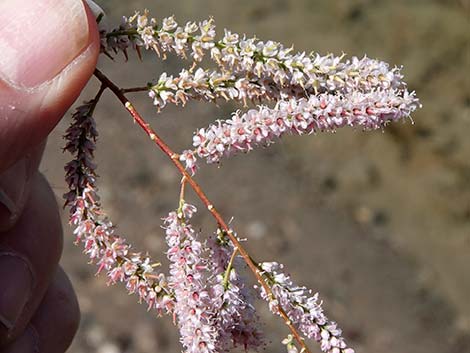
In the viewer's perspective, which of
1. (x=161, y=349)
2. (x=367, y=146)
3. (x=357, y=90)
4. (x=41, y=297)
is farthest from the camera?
(x=367, y=146)

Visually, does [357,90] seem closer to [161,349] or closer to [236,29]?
[161,349]

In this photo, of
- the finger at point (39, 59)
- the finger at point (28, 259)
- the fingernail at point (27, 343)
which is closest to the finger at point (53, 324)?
the fingernail at point (27, 343)

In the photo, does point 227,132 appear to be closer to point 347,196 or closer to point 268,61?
point 268,61

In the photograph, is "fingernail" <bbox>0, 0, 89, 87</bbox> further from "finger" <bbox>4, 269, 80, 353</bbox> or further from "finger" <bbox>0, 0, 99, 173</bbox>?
"finger" <bbox>4, 269, 80, 353</bbox>

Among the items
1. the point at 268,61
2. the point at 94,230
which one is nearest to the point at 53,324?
the point at 94,230

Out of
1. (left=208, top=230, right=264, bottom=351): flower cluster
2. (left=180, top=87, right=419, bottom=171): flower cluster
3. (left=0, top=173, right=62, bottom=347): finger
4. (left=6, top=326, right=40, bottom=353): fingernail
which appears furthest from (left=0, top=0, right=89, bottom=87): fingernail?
(left=6, top=326, right=40, bottom=353): fingernail

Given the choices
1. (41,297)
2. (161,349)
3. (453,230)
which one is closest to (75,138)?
(41,297)
